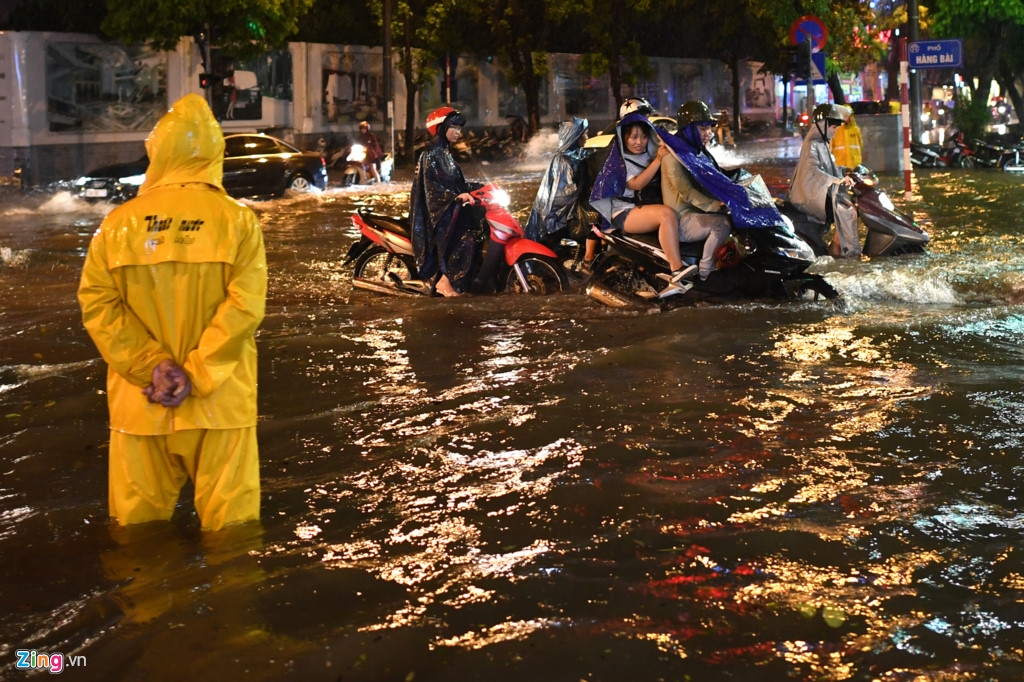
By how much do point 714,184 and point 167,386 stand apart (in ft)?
19.6

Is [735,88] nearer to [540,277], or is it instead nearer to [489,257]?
[540,277]

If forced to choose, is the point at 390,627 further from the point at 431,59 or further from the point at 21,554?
the point at 431,59

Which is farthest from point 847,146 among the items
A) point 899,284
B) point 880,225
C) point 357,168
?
point 357,168

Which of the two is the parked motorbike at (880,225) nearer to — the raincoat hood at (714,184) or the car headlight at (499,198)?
the raincoat hood at (714,184)

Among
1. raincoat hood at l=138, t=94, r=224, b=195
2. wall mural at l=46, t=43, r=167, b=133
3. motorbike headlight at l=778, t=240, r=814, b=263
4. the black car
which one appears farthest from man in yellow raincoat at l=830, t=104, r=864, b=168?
wall mural at l=46, t=43, r=167, b=133

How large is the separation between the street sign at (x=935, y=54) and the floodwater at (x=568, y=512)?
1284 cm

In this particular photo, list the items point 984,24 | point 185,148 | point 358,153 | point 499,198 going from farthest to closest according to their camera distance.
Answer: point 984,24 < point 358,153 < point 499,198 < point 185,148

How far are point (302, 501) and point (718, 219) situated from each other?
508 centimetres

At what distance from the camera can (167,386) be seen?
398 cm

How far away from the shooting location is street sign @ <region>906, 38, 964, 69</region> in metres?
20.5

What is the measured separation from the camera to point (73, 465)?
5.82 metres

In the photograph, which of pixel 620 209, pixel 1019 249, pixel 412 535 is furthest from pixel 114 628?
pixel 1019 249

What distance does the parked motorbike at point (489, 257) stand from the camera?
10.1m

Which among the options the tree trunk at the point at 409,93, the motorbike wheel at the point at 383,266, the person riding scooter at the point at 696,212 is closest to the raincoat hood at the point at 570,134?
the person riding scooter at the point at 696,212
